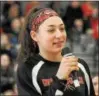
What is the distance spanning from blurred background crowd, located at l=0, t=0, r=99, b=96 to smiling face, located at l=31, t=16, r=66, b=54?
4.31m

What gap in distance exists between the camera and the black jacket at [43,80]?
2.03 m

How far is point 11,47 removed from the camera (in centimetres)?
746

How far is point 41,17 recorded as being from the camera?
2227mm

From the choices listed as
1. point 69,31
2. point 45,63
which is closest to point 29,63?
point 45,63

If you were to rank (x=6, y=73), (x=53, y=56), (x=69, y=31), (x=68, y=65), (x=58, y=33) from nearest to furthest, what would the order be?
(x=68, y=65)
(x=58, y=33)
(x=53, y=56)
(x=6, y=73)
(x=69, y=31)

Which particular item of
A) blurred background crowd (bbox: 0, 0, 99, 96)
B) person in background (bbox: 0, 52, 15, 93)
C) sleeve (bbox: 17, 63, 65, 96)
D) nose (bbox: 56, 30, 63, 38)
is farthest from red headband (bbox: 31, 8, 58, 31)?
blurred background crowd (bbox: 0, 0, 99, 96)

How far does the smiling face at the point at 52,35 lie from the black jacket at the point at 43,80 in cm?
9

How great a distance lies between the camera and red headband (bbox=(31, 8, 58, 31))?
2.21m

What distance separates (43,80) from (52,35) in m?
0.25

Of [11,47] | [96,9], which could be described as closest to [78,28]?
[96,9]

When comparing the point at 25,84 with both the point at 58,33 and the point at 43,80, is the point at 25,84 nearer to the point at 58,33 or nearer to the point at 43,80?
the point at 43,80

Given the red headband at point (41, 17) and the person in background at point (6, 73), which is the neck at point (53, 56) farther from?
the person in background at point (6, 73)

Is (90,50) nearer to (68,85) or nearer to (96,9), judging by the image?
(96,9)

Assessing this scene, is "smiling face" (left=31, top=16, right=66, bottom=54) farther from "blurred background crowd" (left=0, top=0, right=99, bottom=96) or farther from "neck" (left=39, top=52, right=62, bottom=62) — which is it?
"blurred background crowd" (left=0, top=0, right=99, bottom=96)
